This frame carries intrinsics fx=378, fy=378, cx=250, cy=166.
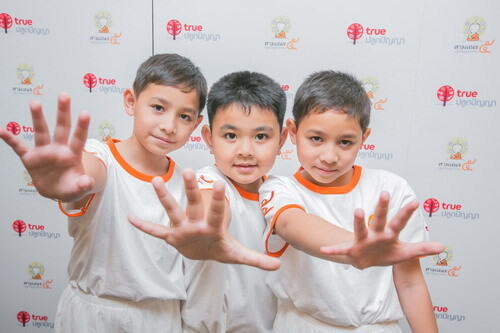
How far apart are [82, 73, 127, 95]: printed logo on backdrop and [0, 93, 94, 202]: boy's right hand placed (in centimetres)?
123

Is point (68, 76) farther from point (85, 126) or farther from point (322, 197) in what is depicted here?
point (322, 197)

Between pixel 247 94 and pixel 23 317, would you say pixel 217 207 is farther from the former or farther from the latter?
pixel 23 317

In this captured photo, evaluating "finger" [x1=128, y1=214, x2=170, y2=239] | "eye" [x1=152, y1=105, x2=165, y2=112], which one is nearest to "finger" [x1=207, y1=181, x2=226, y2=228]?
"finger" [x1=128, y1=214, x2=170, y2=239]

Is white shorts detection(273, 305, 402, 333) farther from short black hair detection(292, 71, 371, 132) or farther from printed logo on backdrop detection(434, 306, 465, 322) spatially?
printed logo on backdrop detection(434, 306, 465, 322)

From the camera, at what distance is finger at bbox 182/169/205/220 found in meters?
0.80

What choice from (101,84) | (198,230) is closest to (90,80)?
(101,84)

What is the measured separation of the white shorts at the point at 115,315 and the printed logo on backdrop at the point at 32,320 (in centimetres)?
112

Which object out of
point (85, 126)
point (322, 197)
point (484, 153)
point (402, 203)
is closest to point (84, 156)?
point (85, 126)

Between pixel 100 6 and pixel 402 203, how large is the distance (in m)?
1.76

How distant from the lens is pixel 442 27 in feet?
6.13

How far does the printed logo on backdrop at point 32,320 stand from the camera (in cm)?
224

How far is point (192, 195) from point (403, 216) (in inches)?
17.4

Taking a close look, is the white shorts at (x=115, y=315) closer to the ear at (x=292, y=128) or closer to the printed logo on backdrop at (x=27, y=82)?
the ear at (x=292, y=128)

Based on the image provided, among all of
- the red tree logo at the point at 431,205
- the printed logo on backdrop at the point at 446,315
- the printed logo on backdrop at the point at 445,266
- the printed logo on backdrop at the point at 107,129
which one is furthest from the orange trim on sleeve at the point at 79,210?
the printed logo on backdrop at the point at 446,315
